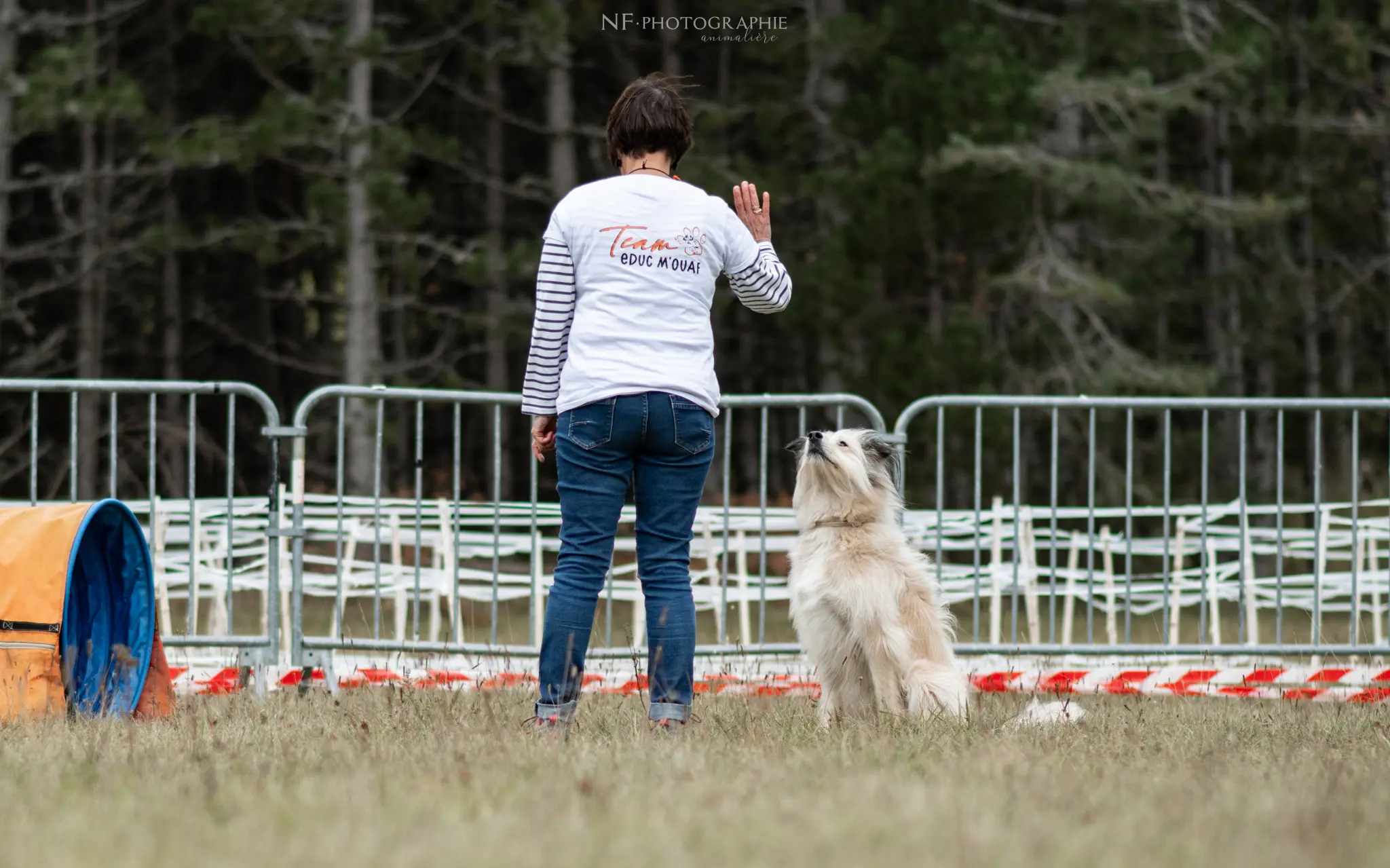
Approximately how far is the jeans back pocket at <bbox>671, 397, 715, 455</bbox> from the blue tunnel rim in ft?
6.94

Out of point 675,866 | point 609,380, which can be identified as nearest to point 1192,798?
point 675,866

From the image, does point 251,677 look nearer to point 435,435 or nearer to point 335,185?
point 335,185

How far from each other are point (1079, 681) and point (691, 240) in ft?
11.1

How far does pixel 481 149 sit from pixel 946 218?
31.4 feet

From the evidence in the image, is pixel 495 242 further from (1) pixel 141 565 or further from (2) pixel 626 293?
(2) pixel 626 293

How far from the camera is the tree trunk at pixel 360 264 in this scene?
17.8 meters

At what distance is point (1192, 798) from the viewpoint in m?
3.56

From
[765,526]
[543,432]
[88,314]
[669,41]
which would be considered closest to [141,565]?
[543,432]

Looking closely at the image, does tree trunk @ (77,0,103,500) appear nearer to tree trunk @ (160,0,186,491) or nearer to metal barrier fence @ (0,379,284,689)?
metal barrier fence @ (0,379,284,689)

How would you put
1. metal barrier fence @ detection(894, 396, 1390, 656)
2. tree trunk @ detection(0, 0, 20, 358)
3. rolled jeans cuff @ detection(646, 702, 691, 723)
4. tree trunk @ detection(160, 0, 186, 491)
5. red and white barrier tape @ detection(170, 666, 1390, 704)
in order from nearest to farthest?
rolled jeans cuff @ detection(646, 702, 691, 723) < red and white barrier tape @ detection(170, 666, 1390, 704) < metal barrier fence @ detection(894, 396, 1390, 656) < tree trunk @ detection(0, 0, 20, 358) < tree trunk @ detection(160, 0, 186, 491)

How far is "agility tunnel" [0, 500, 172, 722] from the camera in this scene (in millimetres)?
5246

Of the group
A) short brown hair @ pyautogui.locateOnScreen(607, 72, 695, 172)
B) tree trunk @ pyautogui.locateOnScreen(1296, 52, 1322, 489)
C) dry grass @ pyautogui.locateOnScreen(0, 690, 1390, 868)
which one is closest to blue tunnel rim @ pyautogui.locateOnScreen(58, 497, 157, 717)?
dry grass @ pyautogui.locateOnScreen(0, 690, 1390, 868)

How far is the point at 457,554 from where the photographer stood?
7312mm

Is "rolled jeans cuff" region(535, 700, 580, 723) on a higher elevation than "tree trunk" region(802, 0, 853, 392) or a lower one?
lower
